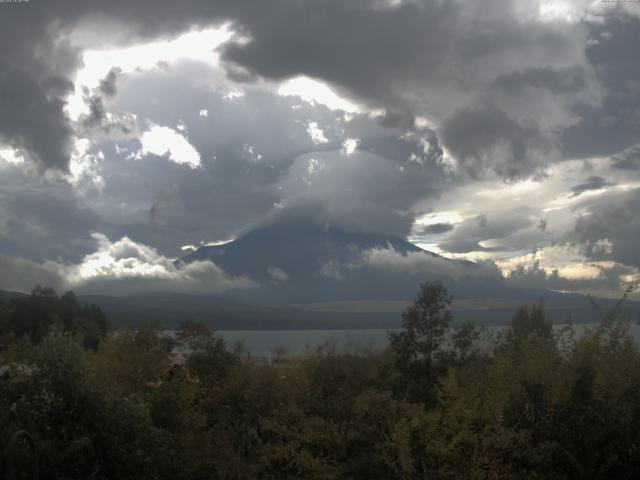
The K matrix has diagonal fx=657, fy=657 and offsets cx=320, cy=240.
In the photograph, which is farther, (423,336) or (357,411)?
(423,336)

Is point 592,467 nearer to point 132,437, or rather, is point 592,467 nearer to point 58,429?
point 132,437

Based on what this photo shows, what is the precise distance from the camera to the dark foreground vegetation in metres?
15.7

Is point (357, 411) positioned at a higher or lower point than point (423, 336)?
lower

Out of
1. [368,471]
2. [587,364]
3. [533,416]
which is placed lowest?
[368,471]

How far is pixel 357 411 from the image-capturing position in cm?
2631

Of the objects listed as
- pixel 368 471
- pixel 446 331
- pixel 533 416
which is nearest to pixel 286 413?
pixel 368 471

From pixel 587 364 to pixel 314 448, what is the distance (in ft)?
40.7

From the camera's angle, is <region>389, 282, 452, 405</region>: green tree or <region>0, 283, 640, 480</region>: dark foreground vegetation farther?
<region>389, 282, 452, 405</region>: green tree

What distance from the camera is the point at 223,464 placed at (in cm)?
2216

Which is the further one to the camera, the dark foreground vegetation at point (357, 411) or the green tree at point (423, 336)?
the green tree at point (423, 336)

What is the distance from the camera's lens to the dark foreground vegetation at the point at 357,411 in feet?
51.4

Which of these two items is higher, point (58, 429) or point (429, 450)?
point (58, 429)

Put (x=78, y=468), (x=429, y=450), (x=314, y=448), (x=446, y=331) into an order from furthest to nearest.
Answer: (x=446, y=331) → (x=314, y=448) → (x=429, y=450) → (x=78, y=468)

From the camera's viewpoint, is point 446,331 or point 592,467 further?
point 446,331
